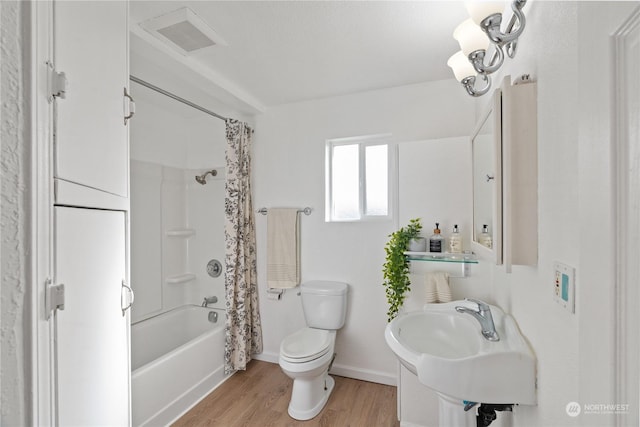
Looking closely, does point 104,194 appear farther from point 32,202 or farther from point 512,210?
point 512,210

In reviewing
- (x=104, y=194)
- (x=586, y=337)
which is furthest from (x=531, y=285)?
(x=104, y=194)

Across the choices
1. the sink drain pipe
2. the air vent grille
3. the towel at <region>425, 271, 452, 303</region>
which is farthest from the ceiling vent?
the sink drain pipe

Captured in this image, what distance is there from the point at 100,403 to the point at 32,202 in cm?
79

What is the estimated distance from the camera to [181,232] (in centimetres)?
289

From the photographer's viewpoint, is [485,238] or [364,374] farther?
[364,374]

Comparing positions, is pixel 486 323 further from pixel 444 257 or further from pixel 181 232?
pixel 181 232

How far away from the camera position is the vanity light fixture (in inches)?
36.8

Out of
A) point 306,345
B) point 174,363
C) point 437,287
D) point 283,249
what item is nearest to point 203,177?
point 283,249

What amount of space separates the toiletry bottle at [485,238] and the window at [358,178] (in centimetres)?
107

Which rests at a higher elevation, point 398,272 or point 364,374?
point 398,272

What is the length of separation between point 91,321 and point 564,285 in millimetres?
1426

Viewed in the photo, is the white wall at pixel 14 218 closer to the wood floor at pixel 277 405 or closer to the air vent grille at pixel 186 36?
the air vent grille at pixel 186 36

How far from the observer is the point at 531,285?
99cm

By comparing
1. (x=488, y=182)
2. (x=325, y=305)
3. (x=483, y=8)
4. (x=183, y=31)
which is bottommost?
(x=325, y=305)
